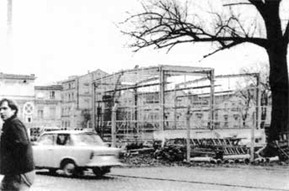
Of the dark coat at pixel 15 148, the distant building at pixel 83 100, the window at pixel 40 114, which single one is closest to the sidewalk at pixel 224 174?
the distant building at pixel 83 100

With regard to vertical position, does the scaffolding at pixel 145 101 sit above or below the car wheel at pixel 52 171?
above

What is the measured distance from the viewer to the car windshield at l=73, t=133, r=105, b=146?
9.83 metres

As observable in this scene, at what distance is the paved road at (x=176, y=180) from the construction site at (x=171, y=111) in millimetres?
3076

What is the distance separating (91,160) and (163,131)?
6.69 meters

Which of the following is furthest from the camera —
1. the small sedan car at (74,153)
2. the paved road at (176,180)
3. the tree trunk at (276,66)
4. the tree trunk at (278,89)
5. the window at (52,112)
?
the tree trunk at (278,89)

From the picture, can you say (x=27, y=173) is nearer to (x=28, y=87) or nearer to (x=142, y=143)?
(x=28, y=87)

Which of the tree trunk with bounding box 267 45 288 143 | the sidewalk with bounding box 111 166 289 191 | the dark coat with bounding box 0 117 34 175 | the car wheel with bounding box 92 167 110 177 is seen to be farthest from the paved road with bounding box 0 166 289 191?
the dark coat with bounding box 0 117 34 175

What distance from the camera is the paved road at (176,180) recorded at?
807 centimetres

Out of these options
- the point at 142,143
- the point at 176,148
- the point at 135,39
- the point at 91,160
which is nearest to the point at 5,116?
the point at 91,160

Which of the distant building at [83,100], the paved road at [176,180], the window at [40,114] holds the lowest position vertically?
the paved road at [176,180]

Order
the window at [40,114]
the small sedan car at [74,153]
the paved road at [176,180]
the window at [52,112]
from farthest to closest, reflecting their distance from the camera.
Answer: the small sedan car at [74,153] → the paved road at [176,180] → the window at [52,112] → the window at [40,114]

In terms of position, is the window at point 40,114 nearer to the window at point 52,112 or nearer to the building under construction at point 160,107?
the window at point 52,112

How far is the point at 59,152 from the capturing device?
32.1ft

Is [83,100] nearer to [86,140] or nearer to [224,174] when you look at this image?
[86,140]
